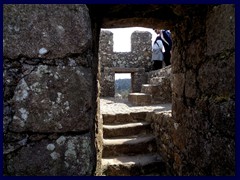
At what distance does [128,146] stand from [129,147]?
3 cm

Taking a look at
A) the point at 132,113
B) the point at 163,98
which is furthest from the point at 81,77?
the point at 163,98

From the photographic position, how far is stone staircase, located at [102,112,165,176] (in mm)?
3600

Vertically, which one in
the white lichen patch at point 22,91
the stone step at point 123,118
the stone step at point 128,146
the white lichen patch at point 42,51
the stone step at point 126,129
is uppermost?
the white lichen patch at point 42,51

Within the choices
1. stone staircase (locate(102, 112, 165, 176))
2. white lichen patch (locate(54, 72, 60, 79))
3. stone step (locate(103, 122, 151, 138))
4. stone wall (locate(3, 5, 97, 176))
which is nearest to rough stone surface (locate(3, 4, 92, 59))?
stone wall (locate(3, 5, 97, 176))

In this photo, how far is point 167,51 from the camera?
8180mm

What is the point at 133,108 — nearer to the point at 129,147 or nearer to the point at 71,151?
the point at 129,147

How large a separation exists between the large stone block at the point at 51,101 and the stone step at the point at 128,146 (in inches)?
107

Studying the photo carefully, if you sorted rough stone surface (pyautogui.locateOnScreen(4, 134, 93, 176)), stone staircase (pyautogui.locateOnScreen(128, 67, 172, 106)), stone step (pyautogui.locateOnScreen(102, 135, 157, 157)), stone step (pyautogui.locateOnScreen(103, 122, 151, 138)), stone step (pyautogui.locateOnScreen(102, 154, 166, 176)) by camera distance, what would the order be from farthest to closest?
stone staircase (pyautogui.locateOnScreen(128, 67, 172, 106)), stone step (pyautogui.locateOnScreen(103, 122, 151, 138)), stone step (pyautogui.locateOnScreen(102, 135, 157, 157)), stone step (pyautogui.locateOnScreen(102, 154, 166, 176)), rough stone surface (pyautogui.locateOnScreen(4, 134, 93, 176))

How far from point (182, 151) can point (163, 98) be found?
3.77 metres

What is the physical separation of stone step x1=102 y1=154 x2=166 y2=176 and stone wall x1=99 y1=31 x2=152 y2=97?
19.8 ft

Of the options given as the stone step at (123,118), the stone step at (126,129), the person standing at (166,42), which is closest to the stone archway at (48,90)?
the stone step at (126,129)

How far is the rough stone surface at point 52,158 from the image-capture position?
1289mm

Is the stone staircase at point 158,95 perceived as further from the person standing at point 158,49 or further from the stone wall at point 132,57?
the stone wall at point 132,57

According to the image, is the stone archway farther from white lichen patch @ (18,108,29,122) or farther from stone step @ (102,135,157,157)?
stone step @ (102,135,157,157)
